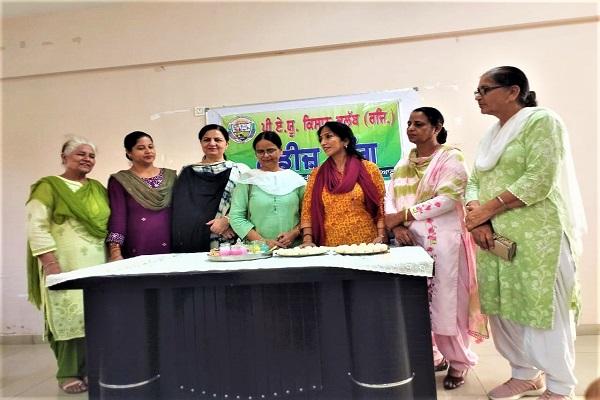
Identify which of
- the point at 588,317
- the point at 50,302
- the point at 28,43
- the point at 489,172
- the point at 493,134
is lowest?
the point at 588,317

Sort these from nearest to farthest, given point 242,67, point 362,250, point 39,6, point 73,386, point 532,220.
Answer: point 362,250
point 532,220
point 73,386
point 242,67
point 39,6

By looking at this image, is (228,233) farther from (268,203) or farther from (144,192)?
(144,192)

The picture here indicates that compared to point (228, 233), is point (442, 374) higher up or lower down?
lower down

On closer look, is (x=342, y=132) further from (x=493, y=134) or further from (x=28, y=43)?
(x=28, y=43)

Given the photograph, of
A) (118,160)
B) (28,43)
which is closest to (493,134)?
(118,160)

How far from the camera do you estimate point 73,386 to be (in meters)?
2.19

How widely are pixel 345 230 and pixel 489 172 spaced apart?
69cm

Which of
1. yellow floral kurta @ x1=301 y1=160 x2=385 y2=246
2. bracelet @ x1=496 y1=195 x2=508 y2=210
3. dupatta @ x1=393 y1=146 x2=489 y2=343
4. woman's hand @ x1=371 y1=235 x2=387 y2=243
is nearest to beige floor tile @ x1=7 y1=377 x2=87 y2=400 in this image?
yellow floral kurta @ x1=301 y1=160 x2=385 y2=246

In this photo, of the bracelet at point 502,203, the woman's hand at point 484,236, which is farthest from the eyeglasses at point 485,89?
the woman's hand at point 484,236

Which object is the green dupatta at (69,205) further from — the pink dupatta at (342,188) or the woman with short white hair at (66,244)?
the pink dupatta at (342,188)

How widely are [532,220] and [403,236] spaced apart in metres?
0.54

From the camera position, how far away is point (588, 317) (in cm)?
281

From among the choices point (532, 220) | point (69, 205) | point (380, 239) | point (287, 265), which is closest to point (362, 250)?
point (287, 265)

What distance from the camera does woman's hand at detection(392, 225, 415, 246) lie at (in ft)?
6.38
